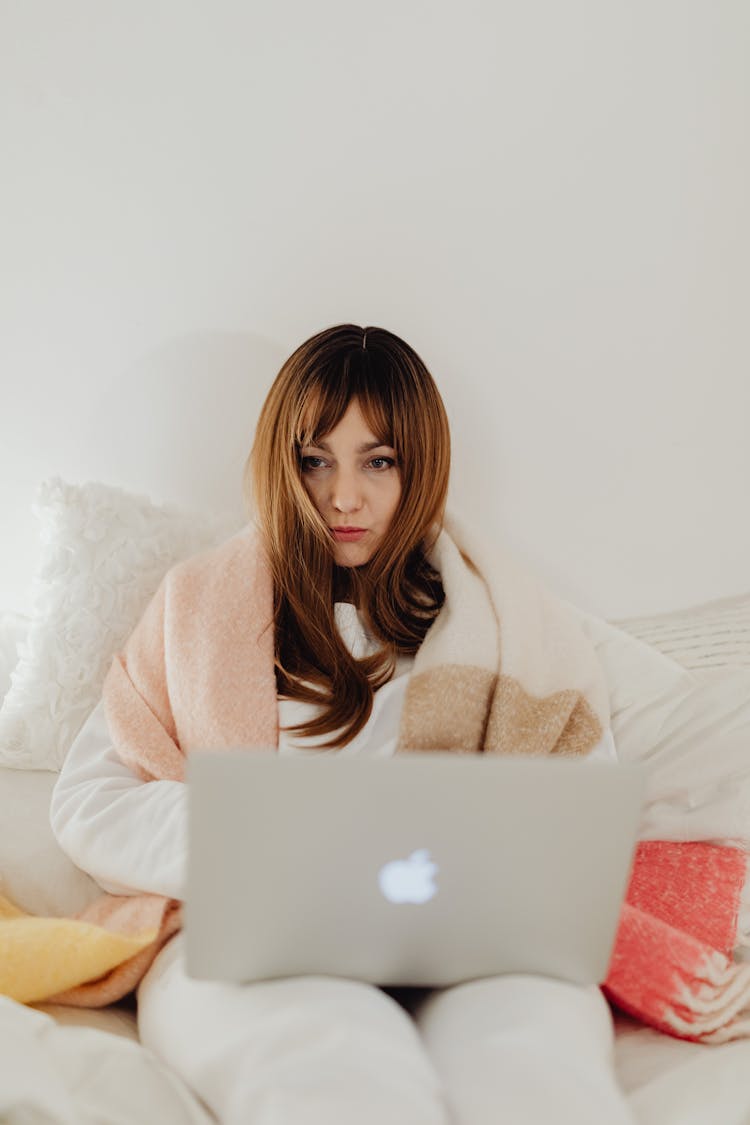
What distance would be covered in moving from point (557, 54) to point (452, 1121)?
5.16 feet

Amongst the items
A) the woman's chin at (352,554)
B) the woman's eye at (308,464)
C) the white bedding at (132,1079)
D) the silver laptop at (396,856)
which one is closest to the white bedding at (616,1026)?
the white bedding at (132,1079)

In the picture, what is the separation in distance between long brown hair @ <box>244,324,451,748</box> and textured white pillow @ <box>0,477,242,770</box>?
18 cm

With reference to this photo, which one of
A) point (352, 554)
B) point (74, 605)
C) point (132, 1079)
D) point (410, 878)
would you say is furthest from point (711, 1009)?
point (74, 605)

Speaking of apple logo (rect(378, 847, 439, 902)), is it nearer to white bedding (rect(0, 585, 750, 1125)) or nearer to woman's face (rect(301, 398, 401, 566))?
white bedding (rect(0, 585, 750, 1125))

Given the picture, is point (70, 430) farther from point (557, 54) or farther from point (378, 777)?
point (378, 777)

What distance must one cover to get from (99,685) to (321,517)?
14.7 inches

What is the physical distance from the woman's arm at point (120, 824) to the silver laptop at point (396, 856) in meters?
0.28

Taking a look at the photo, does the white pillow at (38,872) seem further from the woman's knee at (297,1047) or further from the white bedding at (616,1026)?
the woman's knee at (297,1047)

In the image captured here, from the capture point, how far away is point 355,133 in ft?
5.90

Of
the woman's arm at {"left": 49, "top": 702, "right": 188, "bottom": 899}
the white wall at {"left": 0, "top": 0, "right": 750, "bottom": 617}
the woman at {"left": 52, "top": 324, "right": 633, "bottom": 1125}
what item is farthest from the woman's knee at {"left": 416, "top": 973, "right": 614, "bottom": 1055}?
the white wall at {"left": 0, "top": 0, "right": 750, "bottom": 617}

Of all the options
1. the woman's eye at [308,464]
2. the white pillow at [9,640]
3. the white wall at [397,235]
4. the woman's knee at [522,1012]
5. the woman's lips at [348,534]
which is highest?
the white wall at [397,235]

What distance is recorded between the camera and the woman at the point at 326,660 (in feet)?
3.26

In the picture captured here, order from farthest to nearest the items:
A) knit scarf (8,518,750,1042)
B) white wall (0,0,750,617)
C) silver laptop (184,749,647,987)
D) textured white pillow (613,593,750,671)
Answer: white wall (0,0,750,617), textured white pillow (613,593,750,671), knit scarf (8,518,750,1042), silver laptop (184,749,647,987)

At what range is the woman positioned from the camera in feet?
3.26
